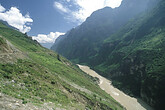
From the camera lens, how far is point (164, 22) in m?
142

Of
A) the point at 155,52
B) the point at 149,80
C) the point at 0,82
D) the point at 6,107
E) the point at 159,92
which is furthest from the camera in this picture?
the point at 155,52

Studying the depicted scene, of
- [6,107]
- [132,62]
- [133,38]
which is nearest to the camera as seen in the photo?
[6,107]

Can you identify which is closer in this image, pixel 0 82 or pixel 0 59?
pixel 0 82

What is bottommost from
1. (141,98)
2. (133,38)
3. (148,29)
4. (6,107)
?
(6,107)

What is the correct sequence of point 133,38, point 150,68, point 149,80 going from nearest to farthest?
point 149,80, point 150,68, point 133,38

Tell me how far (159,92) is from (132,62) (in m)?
47.7

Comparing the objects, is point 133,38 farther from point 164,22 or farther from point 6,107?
point 6,107

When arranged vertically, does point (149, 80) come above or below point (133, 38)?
below

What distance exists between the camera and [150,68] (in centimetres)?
8038

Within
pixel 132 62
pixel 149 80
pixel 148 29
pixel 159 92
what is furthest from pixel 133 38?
pixel 159 92

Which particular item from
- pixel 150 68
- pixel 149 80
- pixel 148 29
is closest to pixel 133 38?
pixel 148 29

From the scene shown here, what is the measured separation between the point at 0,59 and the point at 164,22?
177912mm

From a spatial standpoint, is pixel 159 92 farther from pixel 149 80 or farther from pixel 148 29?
pixel 148 29

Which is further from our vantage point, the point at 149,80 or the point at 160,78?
the point at 149,80
